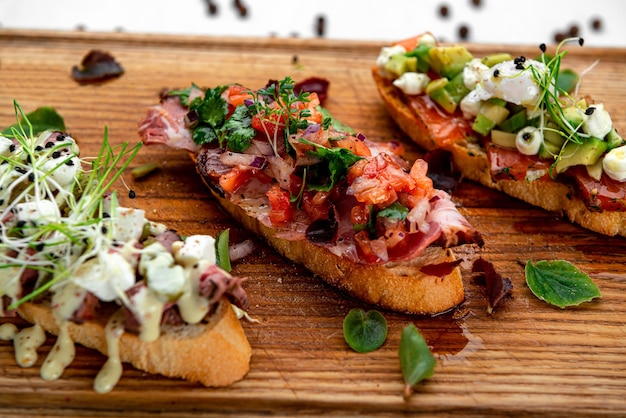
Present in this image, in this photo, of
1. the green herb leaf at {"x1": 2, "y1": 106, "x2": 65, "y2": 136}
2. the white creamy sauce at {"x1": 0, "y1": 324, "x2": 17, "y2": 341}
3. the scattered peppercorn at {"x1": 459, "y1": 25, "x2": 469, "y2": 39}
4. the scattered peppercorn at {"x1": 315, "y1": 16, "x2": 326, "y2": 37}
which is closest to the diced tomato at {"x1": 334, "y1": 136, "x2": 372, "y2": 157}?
the white creamy sauce at {"x1": 0, "y1": 324, "x2": 17, "y2": 341}

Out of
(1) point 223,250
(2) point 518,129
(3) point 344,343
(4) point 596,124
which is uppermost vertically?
(4) point 596,124

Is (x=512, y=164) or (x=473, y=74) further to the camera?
(x=473, y=74)

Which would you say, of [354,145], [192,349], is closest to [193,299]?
[192,349]

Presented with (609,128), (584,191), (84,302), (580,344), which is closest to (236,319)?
(84,302)

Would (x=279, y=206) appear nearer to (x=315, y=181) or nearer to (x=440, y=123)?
(x=315, y=181)

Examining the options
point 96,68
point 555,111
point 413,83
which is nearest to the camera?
point 555,111

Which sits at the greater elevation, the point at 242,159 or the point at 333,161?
the point at 333,161
